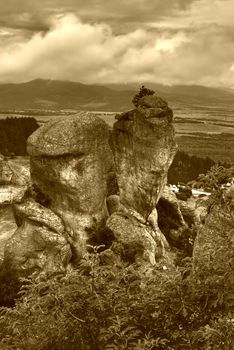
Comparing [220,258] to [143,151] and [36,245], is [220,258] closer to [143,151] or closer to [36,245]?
[36,245]

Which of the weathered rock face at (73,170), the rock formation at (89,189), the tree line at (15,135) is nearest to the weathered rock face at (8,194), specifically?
the rock formation at (89,189)

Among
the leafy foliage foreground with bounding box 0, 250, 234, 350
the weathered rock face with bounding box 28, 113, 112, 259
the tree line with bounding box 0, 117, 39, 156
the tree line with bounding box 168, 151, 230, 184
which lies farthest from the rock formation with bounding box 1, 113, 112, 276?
the tree line with bounding box 168, 151, 230, 184

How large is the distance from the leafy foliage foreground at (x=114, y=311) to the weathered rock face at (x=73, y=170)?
31.7 metres

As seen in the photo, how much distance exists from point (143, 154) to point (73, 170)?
731cm

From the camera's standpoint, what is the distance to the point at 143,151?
50.2 m

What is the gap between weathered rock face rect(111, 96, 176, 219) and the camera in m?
Result: 49.6

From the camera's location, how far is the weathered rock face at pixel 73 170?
45938 millimetres

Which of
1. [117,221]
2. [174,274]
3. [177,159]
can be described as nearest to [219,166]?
[174,274]

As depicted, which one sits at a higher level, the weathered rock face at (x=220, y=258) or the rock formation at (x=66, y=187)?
the weathered rock face at (x=220, y=258)

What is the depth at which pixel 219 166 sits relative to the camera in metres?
14.9

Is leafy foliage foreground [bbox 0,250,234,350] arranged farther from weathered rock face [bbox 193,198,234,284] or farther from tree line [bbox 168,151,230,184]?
tree line [bbox 168,151,230,184]

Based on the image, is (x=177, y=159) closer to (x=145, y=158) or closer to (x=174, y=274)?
(x=145, y=158)

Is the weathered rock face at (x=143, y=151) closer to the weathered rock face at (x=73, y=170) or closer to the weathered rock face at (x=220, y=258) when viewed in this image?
the weathered rock face at (x=73, y=170)

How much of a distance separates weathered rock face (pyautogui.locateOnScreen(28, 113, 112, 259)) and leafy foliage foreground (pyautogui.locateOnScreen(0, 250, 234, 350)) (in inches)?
1247
